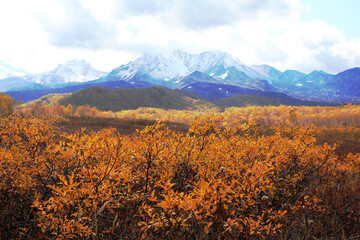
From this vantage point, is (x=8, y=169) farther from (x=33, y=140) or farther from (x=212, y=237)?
(x=212, y=237)

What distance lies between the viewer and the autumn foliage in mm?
2941

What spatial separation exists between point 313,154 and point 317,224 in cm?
284

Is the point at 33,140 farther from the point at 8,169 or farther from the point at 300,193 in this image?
the point at 300,193

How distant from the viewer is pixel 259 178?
3.51 meters

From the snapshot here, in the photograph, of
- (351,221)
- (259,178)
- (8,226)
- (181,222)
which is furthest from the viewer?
(351,221)

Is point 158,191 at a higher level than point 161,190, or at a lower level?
higher

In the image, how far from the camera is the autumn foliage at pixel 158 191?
2941mm

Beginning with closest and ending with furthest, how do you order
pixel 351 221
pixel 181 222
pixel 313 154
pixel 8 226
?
pixel 181 222 < pixel 8 226 < pixel 351 221 < pixel 313 154

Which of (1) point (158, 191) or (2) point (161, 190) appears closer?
(1) point (158, 191)

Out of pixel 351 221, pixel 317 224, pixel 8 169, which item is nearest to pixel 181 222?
pixel 317 224

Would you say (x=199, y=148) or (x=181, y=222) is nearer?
(x=181, y=222)

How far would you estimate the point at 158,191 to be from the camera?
4363 millimetres

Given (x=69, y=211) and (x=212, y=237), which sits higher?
(x=69, y=211)

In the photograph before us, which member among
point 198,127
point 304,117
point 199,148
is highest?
point 198,127
